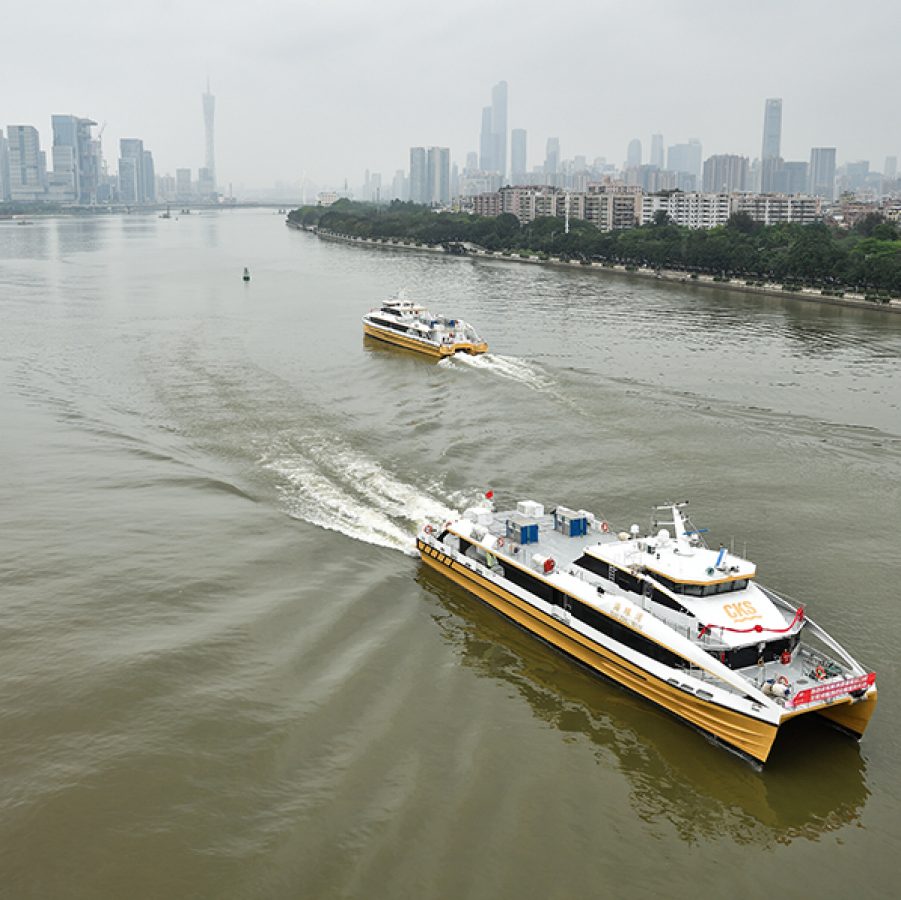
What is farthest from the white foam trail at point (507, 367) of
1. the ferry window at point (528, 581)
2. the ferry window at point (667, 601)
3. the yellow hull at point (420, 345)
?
the ferry window at point (667, 601)

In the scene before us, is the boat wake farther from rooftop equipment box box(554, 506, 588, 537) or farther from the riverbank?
the riverbank

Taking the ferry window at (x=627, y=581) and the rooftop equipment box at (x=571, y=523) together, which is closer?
the ferry window at (x=627, y=581)

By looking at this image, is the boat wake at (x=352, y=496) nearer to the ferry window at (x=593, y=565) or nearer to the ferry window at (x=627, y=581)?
the ferry window at (x=593, y=565)

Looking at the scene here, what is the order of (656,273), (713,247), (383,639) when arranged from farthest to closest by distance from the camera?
(656,273) → (713,247) → (383,639)

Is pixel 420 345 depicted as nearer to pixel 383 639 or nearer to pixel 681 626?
pixel 383 639

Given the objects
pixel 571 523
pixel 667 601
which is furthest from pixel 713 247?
pixel 667 601
